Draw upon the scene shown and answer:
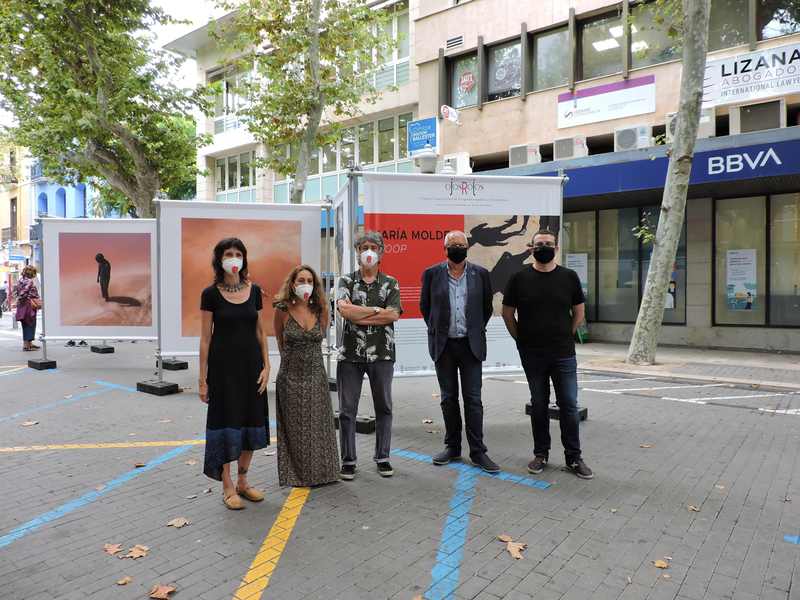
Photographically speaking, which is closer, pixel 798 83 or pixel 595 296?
pixel 798 83

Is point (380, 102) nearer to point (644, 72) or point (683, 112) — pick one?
point (644, 72)

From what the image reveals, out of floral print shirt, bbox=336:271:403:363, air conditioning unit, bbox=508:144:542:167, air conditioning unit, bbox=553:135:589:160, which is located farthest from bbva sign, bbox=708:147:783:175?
floral print shirt, bbox=336:271:403:363

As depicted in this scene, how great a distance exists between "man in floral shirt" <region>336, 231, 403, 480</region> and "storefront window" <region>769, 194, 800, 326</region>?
1219cm

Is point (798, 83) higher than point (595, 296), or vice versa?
point (798, 83)

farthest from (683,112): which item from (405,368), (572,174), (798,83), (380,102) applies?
(380,102)

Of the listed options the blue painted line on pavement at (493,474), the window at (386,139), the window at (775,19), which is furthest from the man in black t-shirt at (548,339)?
the window at (386,139)

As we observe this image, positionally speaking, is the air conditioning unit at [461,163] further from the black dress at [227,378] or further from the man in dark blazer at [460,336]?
the black dress at [227,378]

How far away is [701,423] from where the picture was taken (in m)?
6.95

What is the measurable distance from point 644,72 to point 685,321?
634 cm

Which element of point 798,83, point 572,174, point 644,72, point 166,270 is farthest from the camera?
point 644,72

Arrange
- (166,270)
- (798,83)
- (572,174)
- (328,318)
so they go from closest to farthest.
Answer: (328,318), (166,270), (798,83), (572,174)

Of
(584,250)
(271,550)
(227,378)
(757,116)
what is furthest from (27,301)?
(757,116)

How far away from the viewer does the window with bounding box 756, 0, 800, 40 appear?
13352 millimetres

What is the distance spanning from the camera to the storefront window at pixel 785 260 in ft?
44.5
